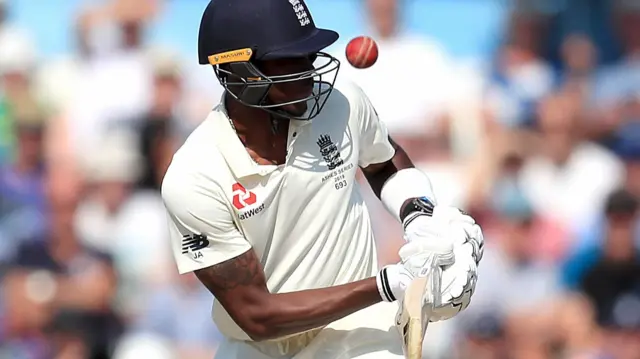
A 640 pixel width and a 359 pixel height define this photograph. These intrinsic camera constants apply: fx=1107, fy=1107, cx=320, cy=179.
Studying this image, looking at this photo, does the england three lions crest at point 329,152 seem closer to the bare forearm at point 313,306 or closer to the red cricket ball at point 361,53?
the red cricket ball at point 361,53

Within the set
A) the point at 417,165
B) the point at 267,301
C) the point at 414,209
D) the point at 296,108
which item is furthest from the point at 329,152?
the point at 417,165

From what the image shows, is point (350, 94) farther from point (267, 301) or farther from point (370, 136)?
point (267, 301)

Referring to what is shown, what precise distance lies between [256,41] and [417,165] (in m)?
3.92

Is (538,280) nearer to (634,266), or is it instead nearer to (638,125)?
(634,266)

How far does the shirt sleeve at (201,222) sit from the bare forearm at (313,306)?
0.23m

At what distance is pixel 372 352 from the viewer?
3.90 meters

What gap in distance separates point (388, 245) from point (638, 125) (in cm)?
219

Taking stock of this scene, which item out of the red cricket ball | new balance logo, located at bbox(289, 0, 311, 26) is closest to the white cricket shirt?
the red cricket ball


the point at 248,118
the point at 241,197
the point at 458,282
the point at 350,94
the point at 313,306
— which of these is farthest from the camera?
the point at 350,94

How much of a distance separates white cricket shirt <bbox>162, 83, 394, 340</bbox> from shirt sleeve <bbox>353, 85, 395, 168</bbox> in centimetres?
1

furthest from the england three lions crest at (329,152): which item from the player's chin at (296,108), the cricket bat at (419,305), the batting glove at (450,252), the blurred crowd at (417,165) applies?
the blurred crowd at (417,165)

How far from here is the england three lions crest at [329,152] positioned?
4004 mm

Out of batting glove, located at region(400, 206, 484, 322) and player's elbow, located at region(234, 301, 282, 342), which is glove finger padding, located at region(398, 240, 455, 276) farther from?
player's elbow, located at region(234, 301, 282, 342)

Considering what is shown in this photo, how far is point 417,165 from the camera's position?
7.58m
